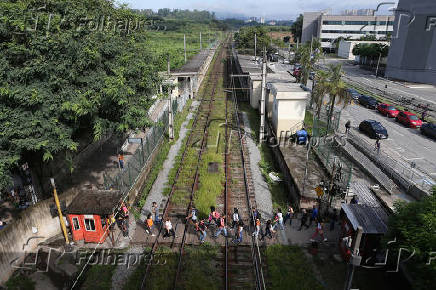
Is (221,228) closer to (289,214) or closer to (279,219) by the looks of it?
(279,219)

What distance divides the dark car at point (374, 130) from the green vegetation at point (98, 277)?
2286 cm

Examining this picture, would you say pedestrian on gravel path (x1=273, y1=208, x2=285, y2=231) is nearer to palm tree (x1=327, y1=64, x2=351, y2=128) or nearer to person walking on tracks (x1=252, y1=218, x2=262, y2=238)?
person walking on tracks (x1=252, y1=218, x2=262, y2=238)

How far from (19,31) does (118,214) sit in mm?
9166

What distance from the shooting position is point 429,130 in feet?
88.1

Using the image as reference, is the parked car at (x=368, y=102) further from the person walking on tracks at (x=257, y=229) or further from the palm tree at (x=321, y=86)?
the person walking on tracks at (x=257, y=229)

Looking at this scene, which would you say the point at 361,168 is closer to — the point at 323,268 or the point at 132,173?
the point at 323,268

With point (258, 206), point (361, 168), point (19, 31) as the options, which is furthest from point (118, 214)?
point (361, 168)

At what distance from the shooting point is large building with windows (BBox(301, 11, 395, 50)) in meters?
95.8

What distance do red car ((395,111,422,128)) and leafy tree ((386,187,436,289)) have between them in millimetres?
22290

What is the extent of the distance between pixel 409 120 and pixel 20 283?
32739 millimetres

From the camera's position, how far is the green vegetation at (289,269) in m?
12.1

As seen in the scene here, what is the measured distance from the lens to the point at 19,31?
482 inches

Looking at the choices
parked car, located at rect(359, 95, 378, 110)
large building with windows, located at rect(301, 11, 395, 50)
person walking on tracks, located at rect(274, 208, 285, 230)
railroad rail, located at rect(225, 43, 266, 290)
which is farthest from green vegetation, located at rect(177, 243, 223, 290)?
large building with windows, located at rect(301, 11, 395, 50)

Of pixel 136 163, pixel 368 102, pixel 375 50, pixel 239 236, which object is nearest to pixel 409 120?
pixel 368 102
